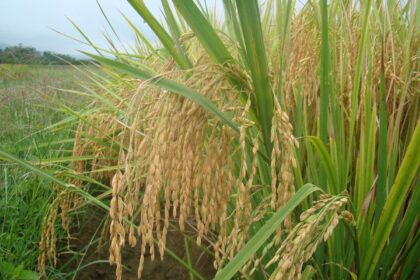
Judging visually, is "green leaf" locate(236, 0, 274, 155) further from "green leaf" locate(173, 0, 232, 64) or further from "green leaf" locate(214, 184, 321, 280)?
"green leaf" locate(214, 184, 321, 280)

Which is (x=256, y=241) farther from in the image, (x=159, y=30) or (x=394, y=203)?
(x=159, y=30)

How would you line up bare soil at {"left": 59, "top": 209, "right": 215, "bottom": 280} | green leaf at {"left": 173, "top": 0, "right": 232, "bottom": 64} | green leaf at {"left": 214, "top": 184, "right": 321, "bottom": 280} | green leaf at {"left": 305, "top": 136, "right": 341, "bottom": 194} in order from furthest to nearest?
1. bare soil at {"left": 59, "top": 209, "right": 215, "bottom": 280}
2. green leaf at {"left": 305, "top": 136, "right": 341, "bottom": 194}
3. green leaf at {"left": 173, "top": 0, "right": 232, "bottom": 64}
4. green leaf at {"left": 214, "top": 184, "right": 321, "bottom": 280}

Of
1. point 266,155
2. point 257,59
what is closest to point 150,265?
point 266,155

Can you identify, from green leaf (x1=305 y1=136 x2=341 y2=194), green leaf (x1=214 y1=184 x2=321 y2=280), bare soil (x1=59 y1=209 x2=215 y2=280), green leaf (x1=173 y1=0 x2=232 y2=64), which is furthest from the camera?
bare soil (x1=59 y1=209 x2=215 y2=280)

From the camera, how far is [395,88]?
1569mm

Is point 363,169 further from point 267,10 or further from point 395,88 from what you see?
point 267,10

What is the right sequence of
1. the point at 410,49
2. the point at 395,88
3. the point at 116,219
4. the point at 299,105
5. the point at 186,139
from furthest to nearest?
the point at 410,49 → the point at 395,88 → the point at 299,105 → the point at 186,139 → the point at 116,219

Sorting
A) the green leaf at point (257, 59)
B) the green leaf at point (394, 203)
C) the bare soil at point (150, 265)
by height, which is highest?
the green leaf at point (257, 59)

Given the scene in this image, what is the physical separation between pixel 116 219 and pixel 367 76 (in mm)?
1031

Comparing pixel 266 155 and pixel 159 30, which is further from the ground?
pixel 159 30

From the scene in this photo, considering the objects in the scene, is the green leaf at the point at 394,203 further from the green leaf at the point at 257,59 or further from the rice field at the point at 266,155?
the green leaf at the point at 257,59

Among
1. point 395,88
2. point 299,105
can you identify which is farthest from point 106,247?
point 395,88

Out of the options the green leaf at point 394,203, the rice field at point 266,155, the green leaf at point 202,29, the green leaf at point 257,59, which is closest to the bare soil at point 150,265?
the rice field at point 266,155

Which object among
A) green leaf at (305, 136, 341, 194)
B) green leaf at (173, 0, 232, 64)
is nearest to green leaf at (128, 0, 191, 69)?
green leaf at (173, 0, 232, 64)
